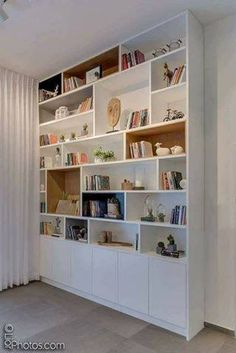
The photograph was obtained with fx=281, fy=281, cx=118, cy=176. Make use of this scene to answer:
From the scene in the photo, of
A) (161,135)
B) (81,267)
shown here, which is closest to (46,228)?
(81,267)

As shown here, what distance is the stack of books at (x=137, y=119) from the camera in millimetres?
2992

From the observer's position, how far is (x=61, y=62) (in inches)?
142

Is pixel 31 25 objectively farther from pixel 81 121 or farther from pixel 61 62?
pixel 81 121

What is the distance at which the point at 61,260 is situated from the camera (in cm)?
373

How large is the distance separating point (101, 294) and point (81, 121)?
222 centimetres

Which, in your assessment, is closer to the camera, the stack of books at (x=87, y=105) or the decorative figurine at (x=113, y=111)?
the decorative figurine at (x=113, y=111)

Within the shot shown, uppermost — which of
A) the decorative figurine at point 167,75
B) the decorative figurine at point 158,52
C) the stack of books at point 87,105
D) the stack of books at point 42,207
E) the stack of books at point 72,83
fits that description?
the decorative figurine at point 158,52

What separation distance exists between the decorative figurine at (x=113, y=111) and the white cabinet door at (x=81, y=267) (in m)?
1.52

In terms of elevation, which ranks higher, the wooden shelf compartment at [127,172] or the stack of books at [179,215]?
the wooden shelf compartment at [127,172]

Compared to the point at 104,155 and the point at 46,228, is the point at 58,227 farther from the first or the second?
the point at 104,155

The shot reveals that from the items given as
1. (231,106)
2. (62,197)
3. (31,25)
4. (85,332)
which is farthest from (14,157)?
(231,106)

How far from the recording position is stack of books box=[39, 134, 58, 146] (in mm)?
4098

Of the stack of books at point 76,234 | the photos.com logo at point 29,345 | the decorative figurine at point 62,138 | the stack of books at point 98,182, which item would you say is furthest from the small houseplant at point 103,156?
the photos.com logo at point 29,345

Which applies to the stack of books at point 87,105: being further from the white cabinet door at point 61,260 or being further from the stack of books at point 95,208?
the white cabinet door at point 61,260
